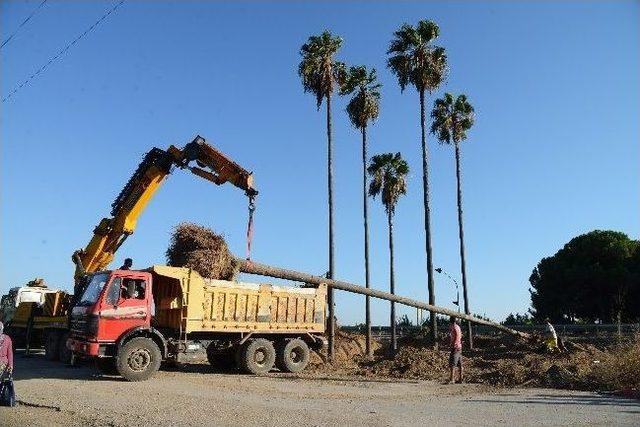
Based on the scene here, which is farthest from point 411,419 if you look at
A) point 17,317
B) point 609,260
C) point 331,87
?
point 609,260

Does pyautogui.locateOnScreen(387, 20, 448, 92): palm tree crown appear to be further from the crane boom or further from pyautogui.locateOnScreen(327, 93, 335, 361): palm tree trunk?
the crane boom

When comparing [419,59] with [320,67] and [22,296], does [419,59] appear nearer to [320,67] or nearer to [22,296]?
[320,67]

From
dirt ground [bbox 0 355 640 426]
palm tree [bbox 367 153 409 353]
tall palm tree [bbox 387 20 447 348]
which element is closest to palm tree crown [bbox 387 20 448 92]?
tall palm tree [bbox 387 20 447 348]

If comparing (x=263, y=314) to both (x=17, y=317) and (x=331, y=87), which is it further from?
(x=331, y=87)

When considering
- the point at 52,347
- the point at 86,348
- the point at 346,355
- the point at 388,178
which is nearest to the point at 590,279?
the point at 388,178

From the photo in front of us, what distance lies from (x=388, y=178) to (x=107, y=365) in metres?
28.3

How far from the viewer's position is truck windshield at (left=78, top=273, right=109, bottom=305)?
14703 mm

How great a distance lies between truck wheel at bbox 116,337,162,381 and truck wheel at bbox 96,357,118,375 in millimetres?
465

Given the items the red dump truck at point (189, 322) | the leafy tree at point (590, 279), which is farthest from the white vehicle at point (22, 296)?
the leafy tree at point (590, 279)

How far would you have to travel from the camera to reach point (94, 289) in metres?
15.0

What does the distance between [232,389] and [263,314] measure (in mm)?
4234

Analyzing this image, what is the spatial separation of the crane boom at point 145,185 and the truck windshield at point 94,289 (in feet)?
13.4

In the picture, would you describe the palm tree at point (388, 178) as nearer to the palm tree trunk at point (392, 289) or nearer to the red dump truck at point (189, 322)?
the palm tree trunk at point (392, 289)

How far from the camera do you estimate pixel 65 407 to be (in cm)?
1055
